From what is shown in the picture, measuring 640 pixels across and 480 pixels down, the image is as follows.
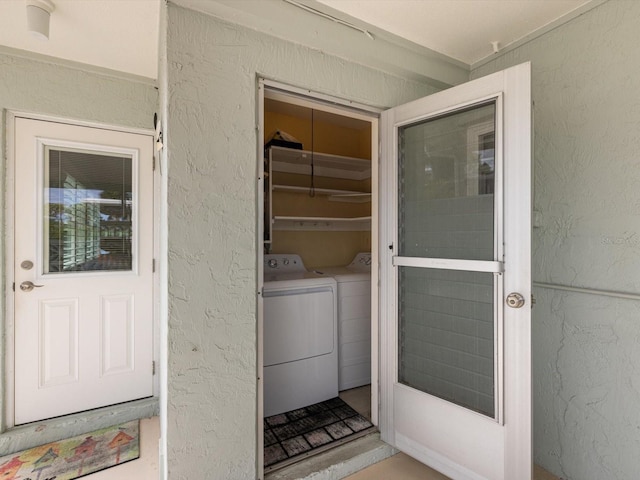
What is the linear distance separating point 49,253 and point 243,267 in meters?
1.61

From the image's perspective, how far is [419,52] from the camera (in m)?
1.92

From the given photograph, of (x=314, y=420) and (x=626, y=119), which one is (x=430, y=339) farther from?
(x=626, y=119)

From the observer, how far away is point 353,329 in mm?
2609

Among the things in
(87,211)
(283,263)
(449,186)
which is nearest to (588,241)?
Answer: (449,186)

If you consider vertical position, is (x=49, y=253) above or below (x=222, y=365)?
above

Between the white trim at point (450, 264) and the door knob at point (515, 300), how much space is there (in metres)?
0.12

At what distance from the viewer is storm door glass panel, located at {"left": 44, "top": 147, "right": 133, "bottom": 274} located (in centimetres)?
214

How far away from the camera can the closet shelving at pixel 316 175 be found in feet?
8.86

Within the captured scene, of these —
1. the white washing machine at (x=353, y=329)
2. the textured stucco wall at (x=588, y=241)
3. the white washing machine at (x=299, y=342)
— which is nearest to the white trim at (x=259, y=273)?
the white washing machine at (x=299, y=342)

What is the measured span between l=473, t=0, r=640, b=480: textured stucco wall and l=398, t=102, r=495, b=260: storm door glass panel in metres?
0.53

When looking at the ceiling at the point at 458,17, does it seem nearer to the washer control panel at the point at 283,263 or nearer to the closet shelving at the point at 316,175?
the closet shelving at the point at 316,175

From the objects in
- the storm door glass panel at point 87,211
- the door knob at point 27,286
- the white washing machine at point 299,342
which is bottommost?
the white washing machine at point 299,342

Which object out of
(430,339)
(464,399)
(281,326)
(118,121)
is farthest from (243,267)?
(118,121)

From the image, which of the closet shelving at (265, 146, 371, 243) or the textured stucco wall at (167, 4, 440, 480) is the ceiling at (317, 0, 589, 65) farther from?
the closet shelving at (265, 146, 371, 243)
